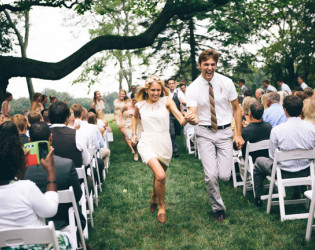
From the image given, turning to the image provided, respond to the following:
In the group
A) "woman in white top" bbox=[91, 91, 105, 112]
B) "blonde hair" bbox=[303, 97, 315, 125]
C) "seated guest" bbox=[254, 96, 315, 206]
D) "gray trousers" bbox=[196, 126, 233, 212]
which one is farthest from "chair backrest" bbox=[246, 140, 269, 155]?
"woman in white top" bbox=[91, 91, 105, 112]

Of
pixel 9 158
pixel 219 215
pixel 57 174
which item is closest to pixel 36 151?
A: pixel 9 158

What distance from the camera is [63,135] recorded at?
4.71 m

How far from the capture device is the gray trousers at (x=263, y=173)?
4.77 metres

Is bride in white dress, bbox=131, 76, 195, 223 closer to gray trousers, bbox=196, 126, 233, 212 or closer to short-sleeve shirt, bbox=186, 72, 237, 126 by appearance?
short-sleeve shirt, bbox=186, 72, 237, 126

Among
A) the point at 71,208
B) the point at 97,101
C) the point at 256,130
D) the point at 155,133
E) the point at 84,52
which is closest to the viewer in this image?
the point at 71,208

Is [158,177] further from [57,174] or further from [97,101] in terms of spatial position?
[97,101]

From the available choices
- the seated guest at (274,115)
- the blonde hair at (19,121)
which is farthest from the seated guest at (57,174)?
the seated guest at (274,115)

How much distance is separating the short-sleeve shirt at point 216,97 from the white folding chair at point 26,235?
2.98 m

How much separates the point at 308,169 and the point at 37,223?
3802mm

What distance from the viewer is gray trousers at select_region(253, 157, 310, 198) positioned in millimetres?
4773

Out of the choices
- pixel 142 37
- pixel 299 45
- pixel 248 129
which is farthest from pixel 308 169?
pixel 299 45

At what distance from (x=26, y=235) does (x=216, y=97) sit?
3.29m

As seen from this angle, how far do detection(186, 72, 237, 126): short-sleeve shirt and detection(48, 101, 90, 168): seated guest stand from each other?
5.62 feet

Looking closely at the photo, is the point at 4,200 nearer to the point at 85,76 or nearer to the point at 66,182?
the point at 66,182
